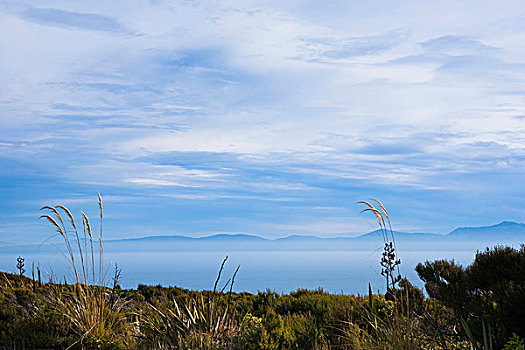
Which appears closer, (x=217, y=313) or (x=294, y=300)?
(x=217, y=313)

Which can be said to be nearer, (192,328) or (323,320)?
(192,328)

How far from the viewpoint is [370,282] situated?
6.54m

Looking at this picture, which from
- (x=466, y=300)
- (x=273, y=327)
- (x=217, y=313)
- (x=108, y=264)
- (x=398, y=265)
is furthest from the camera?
(x=108, y=264)

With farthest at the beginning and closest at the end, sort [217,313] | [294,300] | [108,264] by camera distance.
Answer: [294,300] → [108,264] → [217,313]

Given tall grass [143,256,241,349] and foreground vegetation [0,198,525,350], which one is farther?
tall grass [143,256,241,349]

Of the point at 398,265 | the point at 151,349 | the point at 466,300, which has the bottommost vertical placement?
the point at 151,349

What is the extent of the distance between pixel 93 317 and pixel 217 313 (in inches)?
66.9

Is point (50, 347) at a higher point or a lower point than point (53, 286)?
lower

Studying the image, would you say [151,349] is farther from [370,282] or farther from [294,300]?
[294,300]

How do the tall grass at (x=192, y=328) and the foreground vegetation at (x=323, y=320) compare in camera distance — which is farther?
the tall grass at (x=192, y=328)

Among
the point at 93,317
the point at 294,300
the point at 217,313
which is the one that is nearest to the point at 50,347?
the point at 93,317

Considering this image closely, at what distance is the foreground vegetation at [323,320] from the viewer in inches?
191

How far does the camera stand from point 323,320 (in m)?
7.61

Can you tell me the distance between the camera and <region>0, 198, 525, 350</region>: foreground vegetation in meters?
4.86
